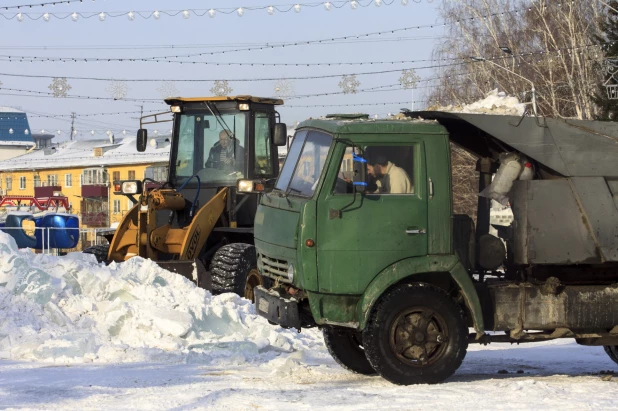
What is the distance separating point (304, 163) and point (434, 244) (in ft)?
4.85

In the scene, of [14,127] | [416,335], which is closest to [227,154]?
[416,335]

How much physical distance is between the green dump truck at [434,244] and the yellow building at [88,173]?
6059 cm

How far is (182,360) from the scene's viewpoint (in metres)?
11.8

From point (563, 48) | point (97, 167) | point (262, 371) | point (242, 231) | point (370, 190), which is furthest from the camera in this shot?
point (97, 167)

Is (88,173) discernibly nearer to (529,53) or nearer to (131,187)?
(529,53)

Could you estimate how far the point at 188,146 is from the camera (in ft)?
58.9

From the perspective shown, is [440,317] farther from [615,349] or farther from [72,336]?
[72,336]

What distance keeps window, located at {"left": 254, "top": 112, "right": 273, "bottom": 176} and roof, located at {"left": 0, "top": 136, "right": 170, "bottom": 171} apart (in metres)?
55.7

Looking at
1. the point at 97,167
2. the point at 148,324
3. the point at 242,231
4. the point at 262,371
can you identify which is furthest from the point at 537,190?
the point at 97,167

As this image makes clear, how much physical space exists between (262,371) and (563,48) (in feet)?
117

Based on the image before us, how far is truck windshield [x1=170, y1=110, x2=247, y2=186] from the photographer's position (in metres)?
17.6

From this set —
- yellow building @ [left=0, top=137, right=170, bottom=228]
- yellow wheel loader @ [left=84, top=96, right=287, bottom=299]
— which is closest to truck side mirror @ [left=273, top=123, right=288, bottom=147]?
yellow wheel loader @ [left=84, top=96, right=287, bottom=299]

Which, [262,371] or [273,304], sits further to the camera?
[262,371]

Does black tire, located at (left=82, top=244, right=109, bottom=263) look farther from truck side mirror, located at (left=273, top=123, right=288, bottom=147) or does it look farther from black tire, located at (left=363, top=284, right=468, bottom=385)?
black tire, located at (left=363, top=284, right=468, bottom=385)
